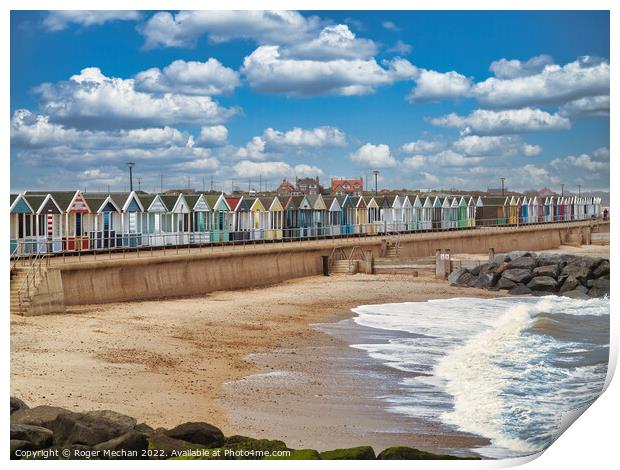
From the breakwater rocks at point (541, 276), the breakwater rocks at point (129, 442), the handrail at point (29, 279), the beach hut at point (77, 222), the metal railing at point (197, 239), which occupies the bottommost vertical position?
the breakwater rocks at point (129, 442)

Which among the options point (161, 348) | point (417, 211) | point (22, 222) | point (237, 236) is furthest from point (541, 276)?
point (417, 211)

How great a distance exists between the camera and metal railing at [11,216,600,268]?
29.2m

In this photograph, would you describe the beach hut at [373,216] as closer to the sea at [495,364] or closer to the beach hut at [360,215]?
the beach hut at [360,215]

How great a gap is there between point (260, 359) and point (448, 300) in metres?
15.3

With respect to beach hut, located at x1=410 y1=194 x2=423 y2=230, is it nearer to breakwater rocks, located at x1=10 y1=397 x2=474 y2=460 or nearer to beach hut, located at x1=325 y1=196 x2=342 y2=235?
beach hut, located at x1=325 y1=196 x2=342 y2=235

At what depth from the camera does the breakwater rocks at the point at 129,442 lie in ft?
42.2

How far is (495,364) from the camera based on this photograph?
20.9 meters

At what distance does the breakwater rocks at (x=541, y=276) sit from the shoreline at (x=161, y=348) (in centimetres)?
640

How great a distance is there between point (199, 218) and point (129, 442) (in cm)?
2830

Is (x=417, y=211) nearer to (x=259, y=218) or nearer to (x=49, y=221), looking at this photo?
(x=259, y=218)

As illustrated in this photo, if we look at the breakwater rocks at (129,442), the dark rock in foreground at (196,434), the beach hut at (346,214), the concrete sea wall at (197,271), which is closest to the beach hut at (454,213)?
the concrete sea wall at (197,271)

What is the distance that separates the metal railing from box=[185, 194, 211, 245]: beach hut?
0.05 m

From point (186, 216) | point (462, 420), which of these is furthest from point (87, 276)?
point (462, 420)

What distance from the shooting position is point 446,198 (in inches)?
2628
